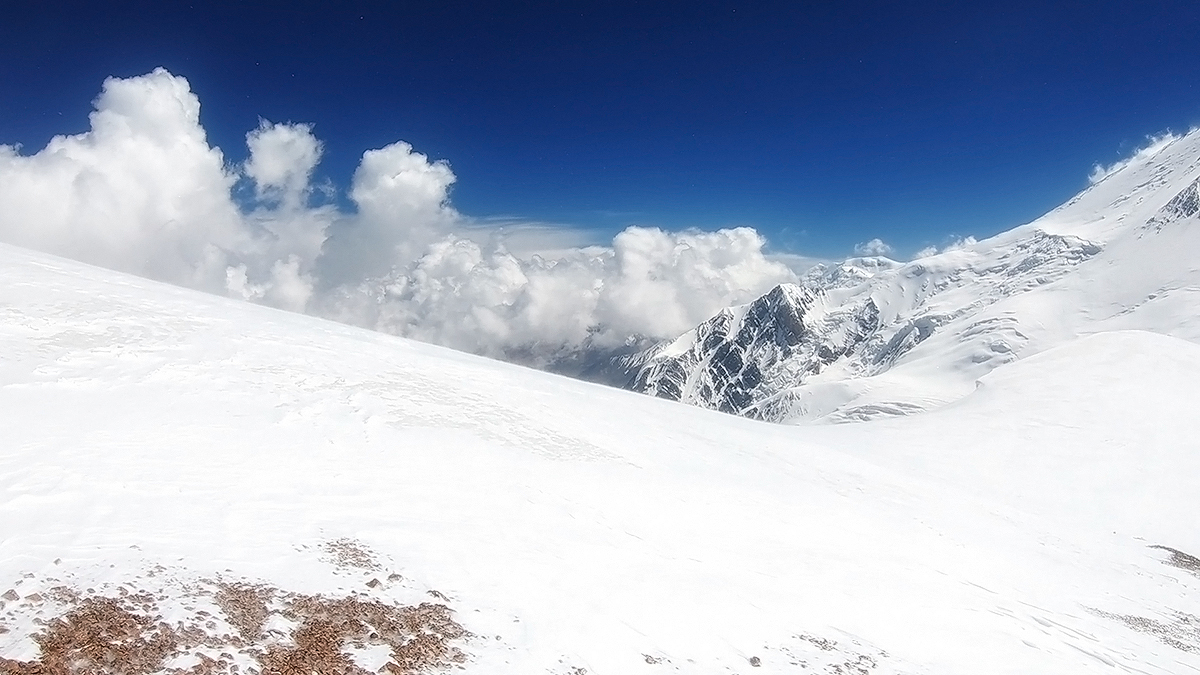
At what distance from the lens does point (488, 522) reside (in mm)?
14555

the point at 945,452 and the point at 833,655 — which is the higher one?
the point at 945,452

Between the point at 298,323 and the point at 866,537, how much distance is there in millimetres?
26173

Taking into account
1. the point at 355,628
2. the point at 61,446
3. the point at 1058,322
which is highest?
the point at 1058,322

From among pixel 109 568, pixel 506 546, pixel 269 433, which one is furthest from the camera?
pixel 269 433

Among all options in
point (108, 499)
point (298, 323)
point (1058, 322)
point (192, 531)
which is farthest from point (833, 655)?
point (1058, 322)

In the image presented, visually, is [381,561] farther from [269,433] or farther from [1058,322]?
[1058,322]

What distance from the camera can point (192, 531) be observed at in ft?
36.6

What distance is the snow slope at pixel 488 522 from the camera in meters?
10.4

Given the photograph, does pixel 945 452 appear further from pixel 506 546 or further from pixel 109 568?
pixel 109 568

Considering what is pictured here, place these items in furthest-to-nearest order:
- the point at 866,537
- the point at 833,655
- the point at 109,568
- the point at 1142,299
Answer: the point at 1142,299
the point at 866,537
the point at 833,655
the point at 109,568

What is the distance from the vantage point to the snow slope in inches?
410

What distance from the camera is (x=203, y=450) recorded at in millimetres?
14297

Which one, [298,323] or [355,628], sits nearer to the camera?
[355,628]

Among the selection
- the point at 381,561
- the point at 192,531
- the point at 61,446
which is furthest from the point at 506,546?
the point at 61,446
